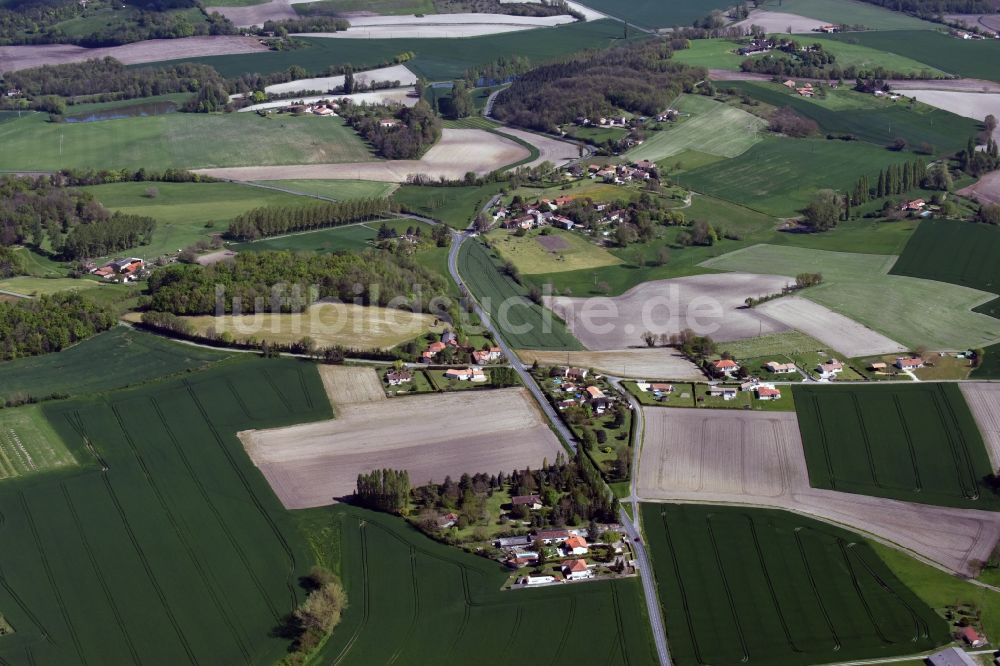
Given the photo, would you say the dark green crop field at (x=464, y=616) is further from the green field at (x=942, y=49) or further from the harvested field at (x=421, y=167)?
the green field at (x=942, y=49)

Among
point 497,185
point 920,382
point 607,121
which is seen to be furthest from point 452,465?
point 607,121

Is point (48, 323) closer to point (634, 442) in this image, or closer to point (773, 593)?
point (634, 442)

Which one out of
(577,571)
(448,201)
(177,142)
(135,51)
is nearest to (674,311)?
(448,201)

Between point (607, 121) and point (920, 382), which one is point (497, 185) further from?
point (920, 382)

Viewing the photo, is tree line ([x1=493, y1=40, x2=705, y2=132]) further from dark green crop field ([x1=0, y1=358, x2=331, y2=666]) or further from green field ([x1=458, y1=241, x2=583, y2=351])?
dark green crop field ([x1=0, y1=358, x2=331, y2=666])

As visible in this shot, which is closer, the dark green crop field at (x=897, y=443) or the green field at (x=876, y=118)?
the dark green crop field at (x=897, y=443)

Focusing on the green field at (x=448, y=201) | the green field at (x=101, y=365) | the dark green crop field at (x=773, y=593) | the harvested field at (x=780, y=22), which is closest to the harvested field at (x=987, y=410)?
the dark green crop field at (x=773, y=593)
